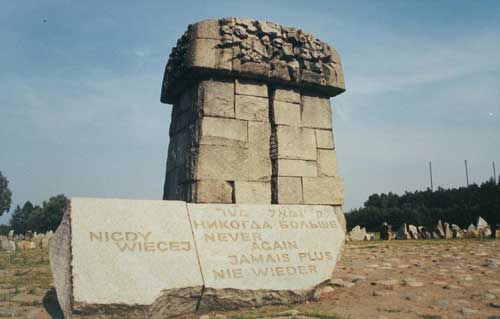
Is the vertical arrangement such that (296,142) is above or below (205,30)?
below

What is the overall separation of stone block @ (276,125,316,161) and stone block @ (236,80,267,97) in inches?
25.1

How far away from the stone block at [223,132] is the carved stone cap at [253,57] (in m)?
0.75

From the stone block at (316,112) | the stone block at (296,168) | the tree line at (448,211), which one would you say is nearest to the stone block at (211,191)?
the stone block at (296,168)

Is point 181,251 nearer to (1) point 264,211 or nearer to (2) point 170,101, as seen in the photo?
(1) point 264,211

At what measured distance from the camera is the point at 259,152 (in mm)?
6480

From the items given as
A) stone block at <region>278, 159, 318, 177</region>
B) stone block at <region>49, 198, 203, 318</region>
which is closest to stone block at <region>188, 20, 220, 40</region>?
stone block at <region>278, 159, 318, 177</region>

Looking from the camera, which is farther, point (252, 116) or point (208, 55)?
point (252, 116)

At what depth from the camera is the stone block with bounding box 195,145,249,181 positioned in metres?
6.01

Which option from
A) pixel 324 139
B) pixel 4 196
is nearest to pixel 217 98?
pixel 324 139

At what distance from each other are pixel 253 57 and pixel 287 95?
890 mm

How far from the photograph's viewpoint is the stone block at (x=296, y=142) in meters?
6.59

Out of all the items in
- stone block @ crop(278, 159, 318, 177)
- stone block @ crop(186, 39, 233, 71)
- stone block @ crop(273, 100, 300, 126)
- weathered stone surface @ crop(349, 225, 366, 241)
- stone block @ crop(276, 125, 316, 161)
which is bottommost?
weathered stone surface @ crop(349, 225, 366, 241)

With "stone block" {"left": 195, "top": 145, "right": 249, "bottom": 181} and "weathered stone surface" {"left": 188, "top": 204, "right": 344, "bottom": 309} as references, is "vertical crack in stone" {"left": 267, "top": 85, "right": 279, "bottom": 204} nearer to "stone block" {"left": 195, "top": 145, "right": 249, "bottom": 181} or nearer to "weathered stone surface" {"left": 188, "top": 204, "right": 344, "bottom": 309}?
"stone block" {"left": 195, "top": 145, "right": 249, "bottom": 181}

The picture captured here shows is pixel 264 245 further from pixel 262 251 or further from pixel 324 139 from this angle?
pixel 324 139
